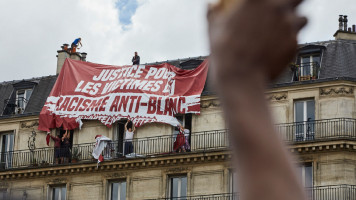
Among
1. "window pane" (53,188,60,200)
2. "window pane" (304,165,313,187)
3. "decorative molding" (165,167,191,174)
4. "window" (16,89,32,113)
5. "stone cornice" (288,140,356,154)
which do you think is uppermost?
"window" (16,89,32,113)

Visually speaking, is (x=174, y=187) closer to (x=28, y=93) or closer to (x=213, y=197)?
(x=213, y=197)

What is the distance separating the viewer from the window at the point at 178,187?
41.1 metres

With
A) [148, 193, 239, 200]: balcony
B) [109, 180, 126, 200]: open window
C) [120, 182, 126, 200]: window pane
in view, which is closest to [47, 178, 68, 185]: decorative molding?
[109, 180, 126, 200]: open window

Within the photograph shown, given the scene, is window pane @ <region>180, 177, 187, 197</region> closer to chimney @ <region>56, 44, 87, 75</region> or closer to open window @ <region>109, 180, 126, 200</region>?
open window @ <region>109, 180, 126, 200</region>

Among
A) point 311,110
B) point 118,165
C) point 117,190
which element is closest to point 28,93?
point 118,165

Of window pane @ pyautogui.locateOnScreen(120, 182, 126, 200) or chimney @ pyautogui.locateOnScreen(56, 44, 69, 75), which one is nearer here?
window pane @ pyautogui.locateOnScreen(120, 182, 126, 200)

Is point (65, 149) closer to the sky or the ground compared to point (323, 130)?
closer to the ground

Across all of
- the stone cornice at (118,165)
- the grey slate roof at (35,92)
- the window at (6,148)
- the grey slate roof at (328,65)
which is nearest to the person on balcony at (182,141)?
the stone cornice at (118,165)

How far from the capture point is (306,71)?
40.7 metres

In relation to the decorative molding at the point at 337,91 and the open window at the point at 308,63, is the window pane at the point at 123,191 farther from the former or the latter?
the decorative molding at the point at 337,91

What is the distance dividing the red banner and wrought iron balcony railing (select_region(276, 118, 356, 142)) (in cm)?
508

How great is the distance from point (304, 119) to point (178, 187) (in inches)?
261

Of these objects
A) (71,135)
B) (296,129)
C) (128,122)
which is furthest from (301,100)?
(71,135)

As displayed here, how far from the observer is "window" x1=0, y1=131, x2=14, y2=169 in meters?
45.4
